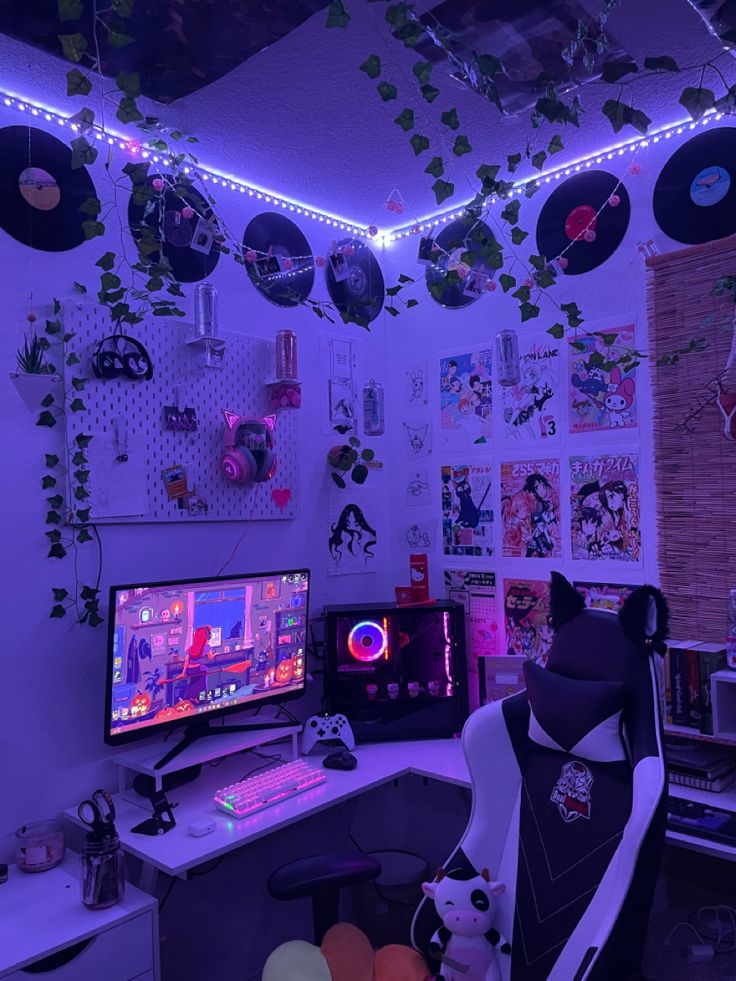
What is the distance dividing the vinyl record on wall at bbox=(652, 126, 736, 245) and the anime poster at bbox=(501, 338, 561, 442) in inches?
21.0

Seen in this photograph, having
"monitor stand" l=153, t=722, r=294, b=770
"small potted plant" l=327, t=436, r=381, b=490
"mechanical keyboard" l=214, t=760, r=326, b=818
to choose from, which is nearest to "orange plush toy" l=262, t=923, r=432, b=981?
"mechanical keyboard" l=214, t=760, r=326, b=818

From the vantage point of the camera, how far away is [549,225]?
2.56 m

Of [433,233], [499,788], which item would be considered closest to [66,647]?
[499,788]

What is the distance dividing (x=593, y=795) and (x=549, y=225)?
6.23 ft

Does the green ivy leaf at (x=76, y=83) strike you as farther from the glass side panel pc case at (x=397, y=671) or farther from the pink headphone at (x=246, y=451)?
the glass side panel pc case at (x=397, y=671)

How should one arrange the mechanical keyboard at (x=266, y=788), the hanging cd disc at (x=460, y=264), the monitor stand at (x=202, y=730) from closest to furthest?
the mechanical keyboard at (x=266, y=788)
the monitor stand at (x=202, y=730)
the hanging cd disc at (x=460, y=264)

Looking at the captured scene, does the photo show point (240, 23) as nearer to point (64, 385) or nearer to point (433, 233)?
point (64, 385)

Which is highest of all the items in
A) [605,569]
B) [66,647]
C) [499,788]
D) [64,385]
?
[64,385]

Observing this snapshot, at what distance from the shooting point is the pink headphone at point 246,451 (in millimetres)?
2328

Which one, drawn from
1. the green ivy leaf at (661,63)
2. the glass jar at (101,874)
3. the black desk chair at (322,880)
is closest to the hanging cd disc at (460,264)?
the green ivy leaf at (661,63)

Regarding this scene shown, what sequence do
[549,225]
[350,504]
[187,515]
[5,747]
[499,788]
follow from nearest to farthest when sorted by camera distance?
1. [499,788]
2. [5,747]
3. [187,515]
4. [549,225]
5. [350,504]

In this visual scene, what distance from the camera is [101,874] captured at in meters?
1.57

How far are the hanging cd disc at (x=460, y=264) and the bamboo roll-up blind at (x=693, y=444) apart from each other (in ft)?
1.80

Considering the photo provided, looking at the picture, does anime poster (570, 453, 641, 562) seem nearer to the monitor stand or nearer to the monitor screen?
the monitor screen
